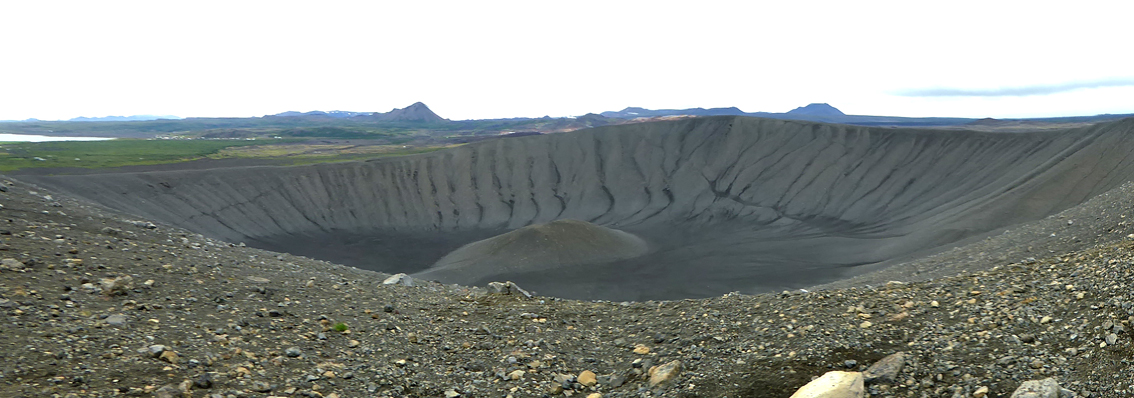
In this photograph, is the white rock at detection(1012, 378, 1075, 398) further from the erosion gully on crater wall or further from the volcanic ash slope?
the volcanic ash slope

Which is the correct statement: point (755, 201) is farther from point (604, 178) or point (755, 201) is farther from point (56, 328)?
point (56, 328)

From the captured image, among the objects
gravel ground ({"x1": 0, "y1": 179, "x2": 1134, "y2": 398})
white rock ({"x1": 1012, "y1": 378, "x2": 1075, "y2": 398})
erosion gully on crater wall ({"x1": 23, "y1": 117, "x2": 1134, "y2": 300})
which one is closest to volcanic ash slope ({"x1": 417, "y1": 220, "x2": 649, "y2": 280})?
erosion gully on crater wall ({"x1": 23, "y1": 117, "x2": 1134, "y2": 300})

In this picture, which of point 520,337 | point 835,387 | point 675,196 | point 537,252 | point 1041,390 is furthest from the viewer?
point 675,196

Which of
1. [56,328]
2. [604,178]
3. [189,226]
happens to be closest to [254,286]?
[56,328]

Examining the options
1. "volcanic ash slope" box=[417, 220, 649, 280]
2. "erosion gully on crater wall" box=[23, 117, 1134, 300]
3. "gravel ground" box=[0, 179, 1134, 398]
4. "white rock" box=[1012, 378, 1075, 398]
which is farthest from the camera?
"volcanic ash slope" box=[417, 220, 649, 280]

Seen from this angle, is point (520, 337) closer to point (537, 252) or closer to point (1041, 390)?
point (1041, 390)

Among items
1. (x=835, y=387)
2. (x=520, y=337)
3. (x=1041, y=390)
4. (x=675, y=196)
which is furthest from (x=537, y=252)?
(x=1041, y=390)

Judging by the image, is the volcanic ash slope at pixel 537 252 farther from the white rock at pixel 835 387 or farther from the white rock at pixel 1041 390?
the white rock at pixel 1041 390
